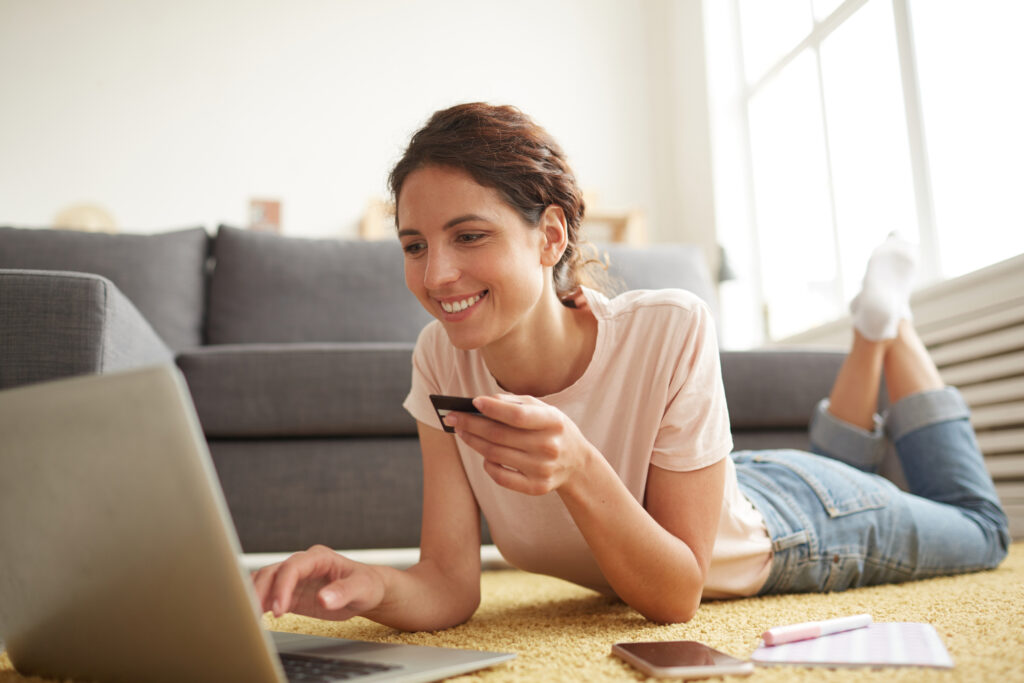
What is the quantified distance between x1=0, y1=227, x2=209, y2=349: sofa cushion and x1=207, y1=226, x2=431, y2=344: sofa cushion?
67 millimetres

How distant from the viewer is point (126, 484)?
0.45 meters

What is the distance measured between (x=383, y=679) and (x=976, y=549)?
1.19 metres

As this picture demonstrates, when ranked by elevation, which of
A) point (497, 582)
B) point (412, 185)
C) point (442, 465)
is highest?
point (412, 185)

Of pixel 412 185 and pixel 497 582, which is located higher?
pixel 412 185

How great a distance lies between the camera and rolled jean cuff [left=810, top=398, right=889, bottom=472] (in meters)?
1.59

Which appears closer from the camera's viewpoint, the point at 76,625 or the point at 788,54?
the point at 76,625

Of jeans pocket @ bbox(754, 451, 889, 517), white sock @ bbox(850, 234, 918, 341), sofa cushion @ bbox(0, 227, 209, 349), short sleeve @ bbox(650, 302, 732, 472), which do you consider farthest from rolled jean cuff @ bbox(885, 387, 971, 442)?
sofa cushion @ bbox(0, 227, 209, 349)

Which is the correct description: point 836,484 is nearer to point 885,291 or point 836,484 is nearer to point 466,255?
point 885,291

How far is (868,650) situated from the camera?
0.66 meters

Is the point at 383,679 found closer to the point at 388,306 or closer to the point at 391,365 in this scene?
the point at 391,365

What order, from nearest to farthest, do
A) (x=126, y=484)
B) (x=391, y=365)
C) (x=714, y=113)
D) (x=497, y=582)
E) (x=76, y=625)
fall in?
(x=126, y=484), (x=76, y=625), (x=497, y=582), (x=391, y=365), (x=714, y=113)

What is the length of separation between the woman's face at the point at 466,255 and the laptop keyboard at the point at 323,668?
402 millimetres

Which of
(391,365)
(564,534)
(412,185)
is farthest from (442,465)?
(391,365)

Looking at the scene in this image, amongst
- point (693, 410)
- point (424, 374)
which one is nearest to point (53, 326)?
point (424, 374)
